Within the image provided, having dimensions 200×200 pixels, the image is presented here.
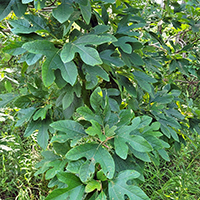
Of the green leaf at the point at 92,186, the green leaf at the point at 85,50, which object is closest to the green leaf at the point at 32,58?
the green leaf at the point at 85,50

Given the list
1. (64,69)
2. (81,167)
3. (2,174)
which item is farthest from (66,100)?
(2,174)

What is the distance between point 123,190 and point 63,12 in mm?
620

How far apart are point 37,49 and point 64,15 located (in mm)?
148

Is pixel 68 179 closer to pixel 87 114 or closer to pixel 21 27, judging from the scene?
pixel 87 114

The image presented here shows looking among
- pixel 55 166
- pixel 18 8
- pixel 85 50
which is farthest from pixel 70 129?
pixel 18 8

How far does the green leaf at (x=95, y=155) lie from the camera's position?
0.56 meters

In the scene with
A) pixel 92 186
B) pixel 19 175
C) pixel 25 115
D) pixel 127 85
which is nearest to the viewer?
pixel 92 186

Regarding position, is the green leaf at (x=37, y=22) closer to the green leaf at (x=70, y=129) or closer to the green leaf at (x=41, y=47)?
the green leaf at (x=41, y=47)

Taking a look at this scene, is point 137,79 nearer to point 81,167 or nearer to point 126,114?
point 126,114

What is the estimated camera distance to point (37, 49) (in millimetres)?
572

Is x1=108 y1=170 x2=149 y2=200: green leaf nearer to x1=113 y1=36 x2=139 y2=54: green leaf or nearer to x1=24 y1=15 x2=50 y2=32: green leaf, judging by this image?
x1=113 y1=36 x2=139 y2=54: green leaf

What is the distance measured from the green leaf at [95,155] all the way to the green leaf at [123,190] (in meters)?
0.05

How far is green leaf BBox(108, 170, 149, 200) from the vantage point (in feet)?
1.79

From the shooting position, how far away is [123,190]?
56 centimetres
